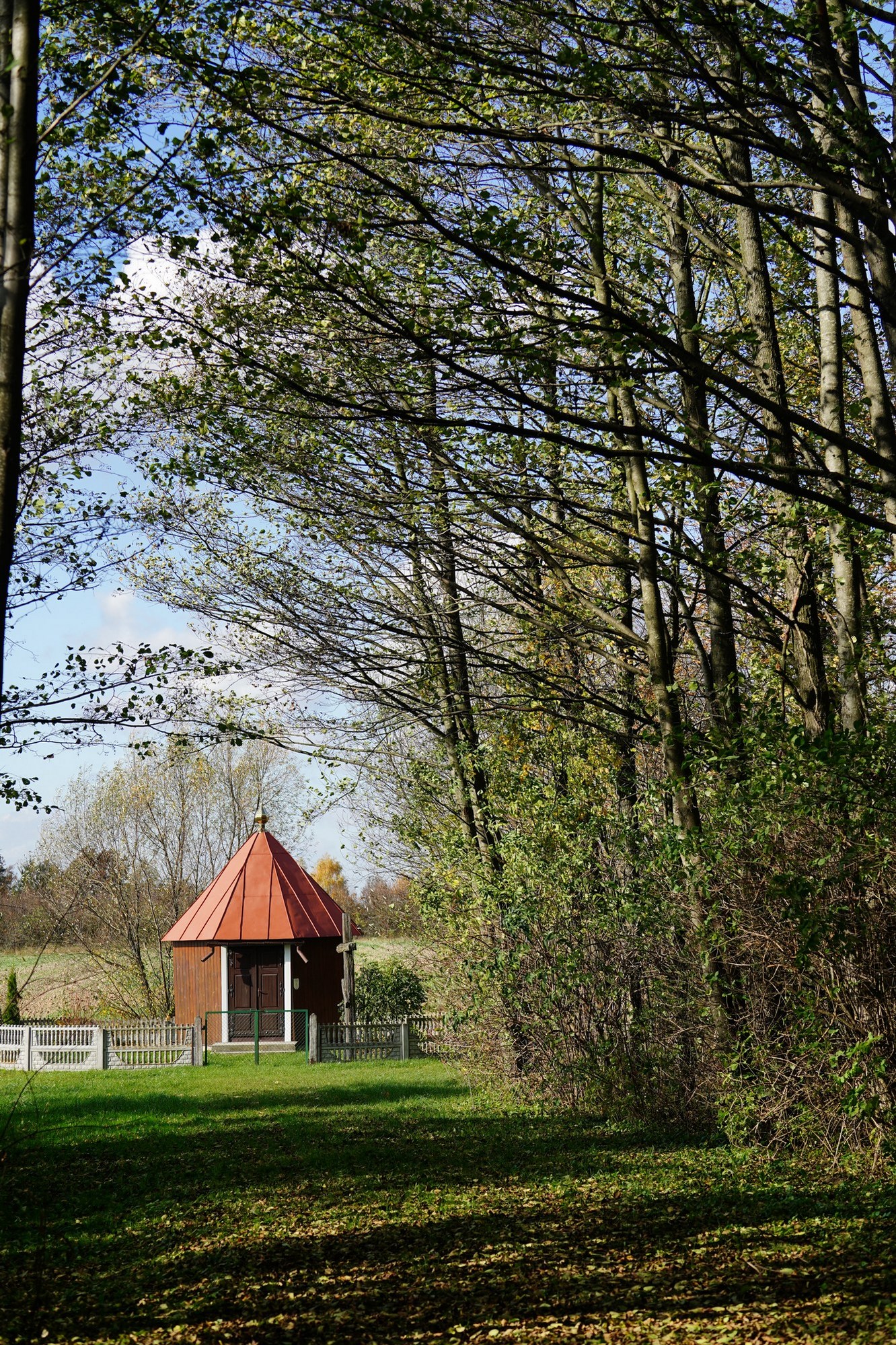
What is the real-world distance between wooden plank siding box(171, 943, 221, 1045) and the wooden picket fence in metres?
5.51

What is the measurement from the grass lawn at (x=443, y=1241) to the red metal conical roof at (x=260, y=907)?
15587 mm

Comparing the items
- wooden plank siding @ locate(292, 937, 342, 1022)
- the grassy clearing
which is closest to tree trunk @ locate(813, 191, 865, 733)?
wooden plank siding @ locate(292, 937, 342, 1022)

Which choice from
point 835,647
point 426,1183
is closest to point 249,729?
point 426,1183

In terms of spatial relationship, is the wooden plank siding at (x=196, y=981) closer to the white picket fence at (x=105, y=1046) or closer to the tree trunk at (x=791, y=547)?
the white picket fence at (x=105, y=1046)

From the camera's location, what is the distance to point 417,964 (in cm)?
1509

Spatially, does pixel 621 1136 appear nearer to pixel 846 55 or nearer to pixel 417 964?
pixel 417 964

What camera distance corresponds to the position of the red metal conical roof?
27703mm

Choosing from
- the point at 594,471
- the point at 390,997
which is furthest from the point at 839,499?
the point at 390,997

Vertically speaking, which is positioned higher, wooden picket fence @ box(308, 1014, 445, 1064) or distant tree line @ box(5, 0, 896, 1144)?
distant tree line @ box(5, 0, 896, 1144)

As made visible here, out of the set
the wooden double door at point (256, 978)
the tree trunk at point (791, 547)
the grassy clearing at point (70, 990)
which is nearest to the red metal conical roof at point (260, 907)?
the wooden double door at point (256, 978)

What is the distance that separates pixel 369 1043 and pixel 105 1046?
5.22 m

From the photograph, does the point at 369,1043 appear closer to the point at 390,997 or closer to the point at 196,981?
the point at 390,997

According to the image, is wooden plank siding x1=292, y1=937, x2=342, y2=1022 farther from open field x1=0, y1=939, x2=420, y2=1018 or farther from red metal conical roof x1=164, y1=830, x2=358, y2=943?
open field x1=0, y1=939, x2=420, y2=1018

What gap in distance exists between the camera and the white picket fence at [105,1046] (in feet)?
75.2
